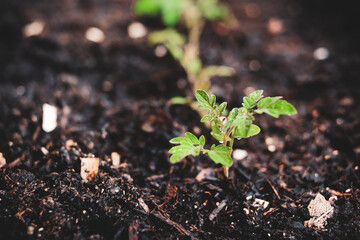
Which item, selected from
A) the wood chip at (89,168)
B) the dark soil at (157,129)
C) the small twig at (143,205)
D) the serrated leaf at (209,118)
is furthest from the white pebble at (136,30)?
the small twig at (143,205)

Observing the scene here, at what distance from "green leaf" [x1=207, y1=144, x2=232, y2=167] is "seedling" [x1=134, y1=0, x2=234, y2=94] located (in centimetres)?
93

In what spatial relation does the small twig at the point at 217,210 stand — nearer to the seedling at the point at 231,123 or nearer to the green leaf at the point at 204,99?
the seedling at the point at 231,123

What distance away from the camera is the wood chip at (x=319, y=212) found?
124 cm

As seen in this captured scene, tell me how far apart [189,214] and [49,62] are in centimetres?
177

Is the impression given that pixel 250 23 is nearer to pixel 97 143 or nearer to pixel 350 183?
pixel 350 183

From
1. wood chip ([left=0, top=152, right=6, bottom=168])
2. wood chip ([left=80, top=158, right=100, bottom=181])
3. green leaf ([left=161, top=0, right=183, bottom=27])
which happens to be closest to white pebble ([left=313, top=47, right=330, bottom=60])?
green leaf ([left=161, top=0, right=183, bottom=27])

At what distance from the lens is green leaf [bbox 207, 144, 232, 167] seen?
1.09m

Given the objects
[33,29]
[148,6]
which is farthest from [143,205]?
[33,29]

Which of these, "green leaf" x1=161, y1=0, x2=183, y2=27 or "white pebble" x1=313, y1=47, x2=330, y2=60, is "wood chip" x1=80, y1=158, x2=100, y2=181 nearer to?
"green leaf" x1=161, y1=0, x2=183, y2=27

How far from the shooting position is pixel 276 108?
1083 millimetres

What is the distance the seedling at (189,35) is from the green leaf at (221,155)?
931 mm

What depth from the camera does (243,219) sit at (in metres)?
1.27

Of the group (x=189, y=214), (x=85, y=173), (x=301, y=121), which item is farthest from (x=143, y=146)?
(x=301, y=121)

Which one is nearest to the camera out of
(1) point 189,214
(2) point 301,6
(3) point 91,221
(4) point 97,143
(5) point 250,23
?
(3) point 91,221
